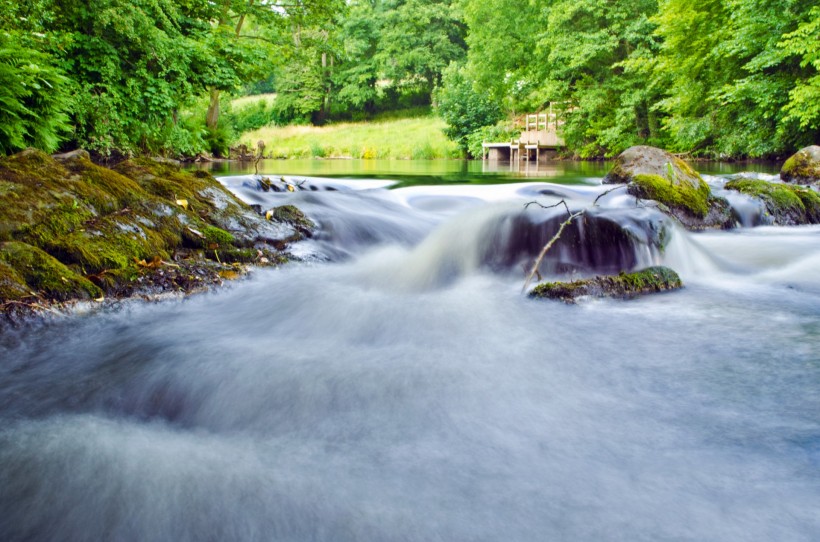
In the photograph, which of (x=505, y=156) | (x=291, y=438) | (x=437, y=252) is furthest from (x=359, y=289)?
(x=505, y=156)

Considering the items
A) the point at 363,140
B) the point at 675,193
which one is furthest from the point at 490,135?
the point at 675,193

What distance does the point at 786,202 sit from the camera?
7.98 meters

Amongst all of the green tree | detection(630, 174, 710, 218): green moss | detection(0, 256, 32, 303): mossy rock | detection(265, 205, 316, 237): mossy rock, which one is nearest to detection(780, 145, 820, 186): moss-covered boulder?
detection(630, 174, 710, 218): green moss

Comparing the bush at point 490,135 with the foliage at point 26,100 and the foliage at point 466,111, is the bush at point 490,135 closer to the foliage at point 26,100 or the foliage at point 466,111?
the foliage at point 466,111

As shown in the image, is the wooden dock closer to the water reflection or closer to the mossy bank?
the water reflection

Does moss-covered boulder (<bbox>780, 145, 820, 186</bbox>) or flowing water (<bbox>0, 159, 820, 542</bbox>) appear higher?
moss-covered boulder (<bbox>780, 145, 820, 186</bbox>)

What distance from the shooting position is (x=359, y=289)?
4672 millimetres

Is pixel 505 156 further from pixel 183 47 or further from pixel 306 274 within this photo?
pixel 306 274

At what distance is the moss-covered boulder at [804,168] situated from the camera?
35.2 ft

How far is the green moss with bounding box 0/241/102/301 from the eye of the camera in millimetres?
3621

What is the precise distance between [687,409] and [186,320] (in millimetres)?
2943

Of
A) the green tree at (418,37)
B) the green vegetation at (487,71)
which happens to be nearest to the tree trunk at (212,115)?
the green vegetation at (487,71)

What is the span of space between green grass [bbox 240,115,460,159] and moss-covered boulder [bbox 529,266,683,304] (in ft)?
95.8

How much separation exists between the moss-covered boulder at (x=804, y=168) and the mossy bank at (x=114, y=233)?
32.9ft
